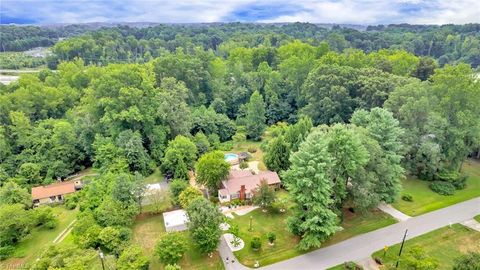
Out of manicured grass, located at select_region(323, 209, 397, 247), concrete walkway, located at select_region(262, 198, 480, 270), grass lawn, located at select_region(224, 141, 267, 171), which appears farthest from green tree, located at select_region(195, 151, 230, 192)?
manicured grass, located at select_region(323, 209, 397, 247)

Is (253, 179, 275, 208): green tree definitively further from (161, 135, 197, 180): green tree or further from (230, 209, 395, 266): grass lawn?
(161, 135, 197, 180): green tree

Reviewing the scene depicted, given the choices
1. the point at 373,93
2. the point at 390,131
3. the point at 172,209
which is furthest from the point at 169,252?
the point at 373,93

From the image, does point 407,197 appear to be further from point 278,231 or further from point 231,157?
point 231,157

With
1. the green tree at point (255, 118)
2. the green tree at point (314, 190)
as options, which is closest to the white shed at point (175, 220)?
the green tree at point (314, 190)

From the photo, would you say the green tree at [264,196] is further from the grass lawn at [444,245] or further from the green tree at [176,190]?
the grass lawn at [444,245]

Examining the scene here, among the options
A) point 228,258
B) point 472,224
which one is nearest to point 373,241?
point 472,224

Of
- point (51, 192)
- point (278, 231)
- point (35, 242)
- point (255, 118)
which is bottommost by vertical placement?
point (35, 242)
